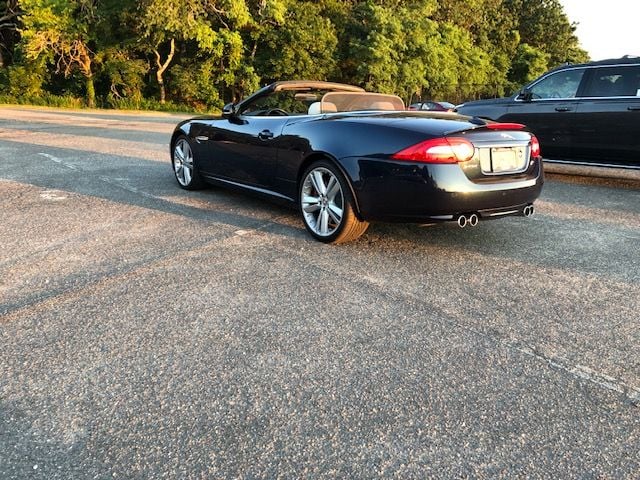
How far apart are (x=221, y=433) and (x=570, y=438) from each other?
1.35 meters

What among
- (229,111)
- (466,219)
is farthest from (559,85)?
(466,219)

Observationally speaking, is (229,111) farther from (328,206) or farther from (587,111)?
(587,111)

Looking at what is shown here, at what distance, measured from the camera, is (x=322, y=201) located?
4.64 meters

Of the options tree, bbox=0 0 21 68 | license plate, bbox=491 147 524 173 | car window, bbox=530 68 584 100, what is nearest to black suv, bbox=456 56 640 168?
car window, bbox=530 68 584 100

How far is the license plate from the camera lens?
4234 mm

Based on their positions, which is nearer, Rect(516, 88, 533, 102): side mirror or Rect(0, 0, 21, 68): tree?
Rect(516, 88, 533, 102): side mirror

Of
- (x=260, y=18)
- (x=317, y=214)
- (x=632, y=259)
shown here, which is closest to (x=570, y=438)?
(x=632, y=259)

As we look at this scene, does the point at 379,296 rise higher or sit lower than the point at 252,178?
lower

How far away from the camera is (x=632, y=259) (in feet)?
14.2

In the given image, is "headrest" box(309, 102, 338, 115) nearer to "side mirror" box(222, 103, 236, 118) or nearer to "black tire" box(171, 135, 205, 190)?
"side mirror" box(222, 103, 236, 118)

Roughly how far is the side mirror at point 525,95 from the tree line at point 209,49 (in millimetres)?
26931

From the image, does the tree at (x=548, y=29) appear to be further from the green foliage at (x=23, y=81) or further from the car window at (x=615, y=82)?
the car window at (x=615, y=82)

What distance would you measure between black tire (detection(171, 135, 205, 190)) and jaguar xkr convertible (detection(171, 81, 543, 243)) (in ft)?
3.42

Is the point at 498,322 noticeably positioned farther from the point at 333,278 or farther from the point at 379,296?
the point at 333,278
